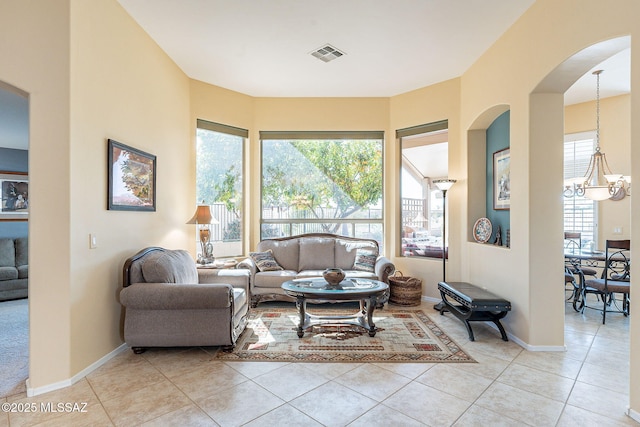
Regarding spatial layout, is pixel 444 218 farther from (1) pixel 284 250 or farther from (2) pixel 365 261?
(1) pixel 284 250

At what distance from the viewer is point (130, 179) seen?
3369mm

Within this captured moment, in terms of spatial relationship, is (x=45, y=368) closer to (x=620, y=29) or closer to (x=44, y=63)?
(x=44, y=63)

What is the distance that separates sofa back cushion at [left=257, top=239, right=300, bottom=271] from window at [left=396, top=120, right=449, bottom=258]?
5.72ft

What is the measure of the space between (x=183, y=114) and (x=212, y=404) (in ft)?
12.4

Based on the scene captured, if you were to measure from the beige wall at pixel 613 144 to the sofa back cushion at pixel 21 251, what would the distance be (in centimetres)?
927

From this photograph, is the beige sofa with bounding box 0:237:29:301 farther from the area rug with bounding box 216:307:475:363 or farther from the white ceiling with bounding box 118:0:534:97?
the white ceiling with bounding box 118:0:534:97

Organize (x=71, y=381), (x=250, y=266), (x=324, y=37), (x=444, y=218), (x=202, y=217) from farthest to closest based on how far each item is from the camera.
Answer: (x=444, y=218) → (x=250, y=266) → (x=202, y=217) → (x=324, y=37) → (x=71, y=381)

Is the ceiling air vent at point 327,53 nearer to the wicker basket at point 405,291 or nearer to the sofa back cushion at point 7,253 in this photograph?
the wicker basket at point 405,291

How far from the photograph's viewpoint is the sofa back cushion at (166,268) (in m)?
3.08

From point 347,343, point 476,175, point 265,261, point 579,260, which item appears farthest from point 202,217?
point 579,260

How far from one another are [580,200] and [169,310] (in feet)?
20.7

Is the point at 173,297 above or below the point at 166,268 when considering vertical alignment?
below

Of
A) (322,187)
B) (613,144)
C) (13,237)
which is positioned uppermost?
(613,144)

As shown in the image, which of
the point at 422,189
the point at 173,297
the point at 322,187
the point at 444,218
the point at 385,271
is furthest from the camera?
the point at 322,187
